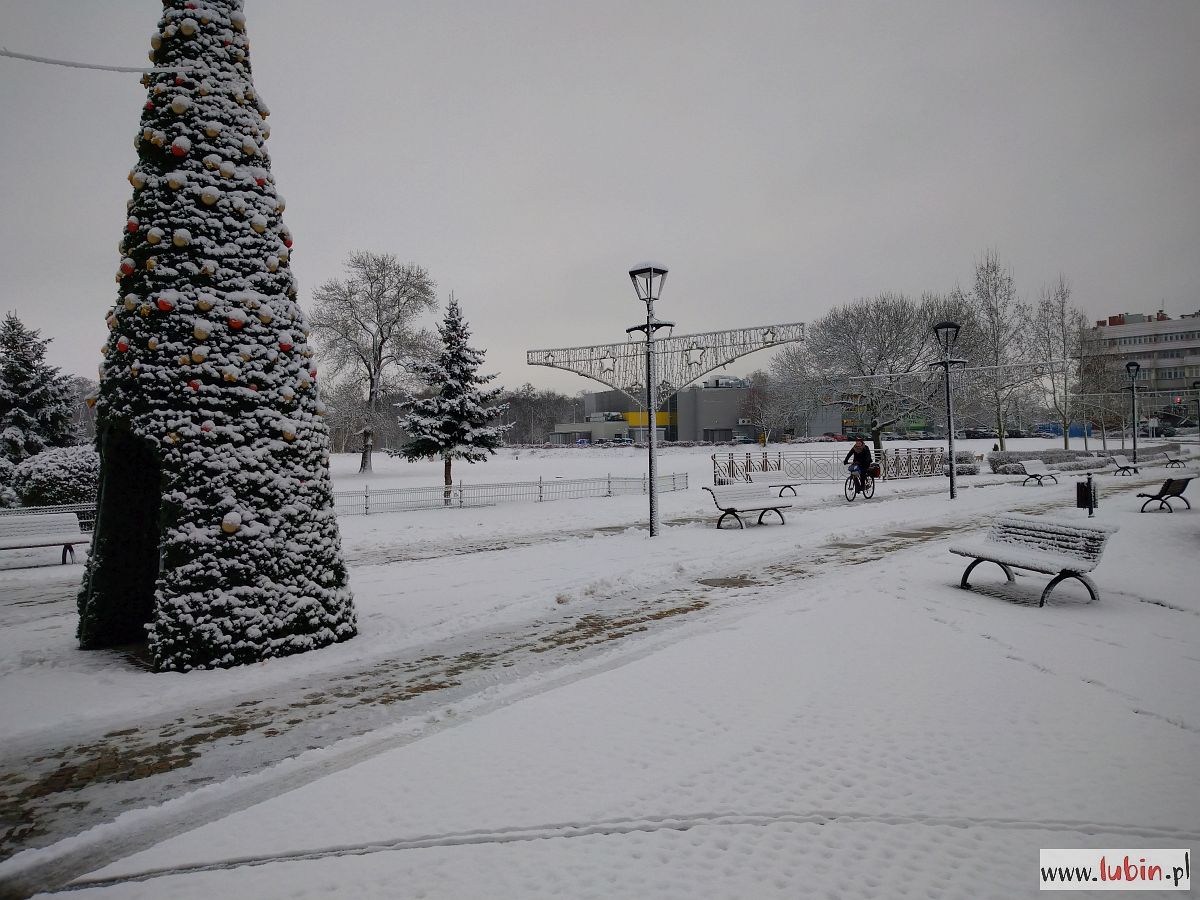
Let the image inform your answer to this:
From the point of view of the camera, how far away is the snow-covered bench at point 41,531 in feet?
32.4

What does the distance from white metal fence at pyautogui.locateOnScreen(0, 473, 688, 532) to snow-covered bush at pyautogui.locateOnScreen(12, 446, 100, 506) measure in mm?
641

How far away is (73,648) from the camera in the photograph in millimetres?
5742

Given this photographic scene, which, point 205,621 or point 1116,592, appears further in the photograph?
point 1116,592

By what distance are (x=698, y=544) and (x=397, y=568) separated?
16.5ft

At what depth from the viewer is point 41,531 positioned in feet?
33.8

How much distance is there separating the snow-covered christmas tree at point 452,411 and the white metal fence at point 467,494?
212 centimetres

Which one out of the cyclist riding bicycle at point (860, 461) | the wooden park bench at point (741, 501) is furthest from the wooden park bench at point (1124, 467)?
the wooden park bench at point (741, 501)

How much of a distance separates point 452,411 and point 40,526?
13.4 m

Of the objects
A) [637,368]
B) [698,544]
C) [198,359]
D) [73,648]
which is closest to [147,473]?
[198,359]

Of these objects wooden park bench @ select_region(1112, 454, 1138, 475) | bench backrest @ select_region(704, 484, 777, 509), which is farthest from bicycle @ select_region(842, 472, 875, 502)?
wooden park bench @ select_region(1112, 454, 1138, 475)

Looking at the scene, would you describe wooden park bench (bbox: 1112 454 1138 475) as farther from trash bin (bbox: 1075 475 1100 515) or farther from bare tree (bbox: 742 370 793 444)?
bare tree (bbox: 742 370 793 444)

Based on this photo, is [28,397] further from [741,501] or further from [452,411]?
[741,501]

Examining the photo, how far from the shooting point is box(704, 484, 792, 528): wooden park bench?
42.7 feet

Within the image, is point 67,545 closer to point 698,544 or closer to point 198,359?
point 198,359
